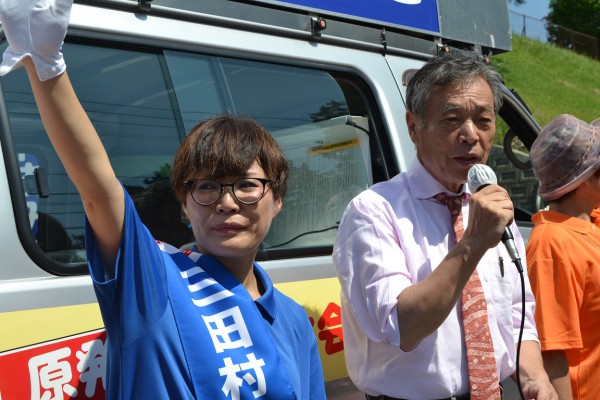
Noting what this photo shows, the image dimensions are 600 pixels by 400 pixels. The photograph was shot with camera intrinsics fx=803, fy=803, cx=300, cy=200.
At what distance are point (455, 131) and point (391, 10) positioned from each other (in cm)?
121

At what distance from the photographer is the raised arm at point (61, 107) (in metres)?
1.31

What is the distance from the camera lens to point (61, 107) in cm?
143

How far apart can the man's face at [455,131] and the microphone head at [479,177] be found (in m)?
0.17

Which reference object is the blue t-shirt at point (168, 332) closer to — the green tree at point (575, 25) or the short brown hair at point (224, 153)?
the short brown hair at point (224, 153)

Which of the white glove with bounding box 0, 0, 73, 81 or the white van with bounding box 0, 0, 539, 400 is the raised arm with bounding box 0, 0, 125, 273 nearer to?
the white glove with bounding box 0, 0, 73, 81

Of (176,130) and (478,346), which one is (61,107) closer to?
(176,130)

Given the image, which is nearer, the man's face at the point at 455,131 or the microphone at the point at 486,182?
the microphone at the point at 486,182

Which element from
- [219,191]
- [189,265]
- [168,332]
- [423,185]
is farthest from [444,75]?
[168,332]

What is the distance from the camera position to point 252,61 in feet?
9.58

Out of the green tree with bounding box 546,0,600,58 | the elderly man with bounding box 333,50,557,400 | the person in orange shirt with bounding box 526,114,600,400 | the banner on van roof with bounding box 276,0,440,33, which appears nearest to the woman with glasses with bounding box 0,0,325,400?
the elderly man with bounding box 333,50,557,400

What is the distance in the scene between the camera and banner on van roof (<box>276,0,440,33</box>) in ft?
10.4

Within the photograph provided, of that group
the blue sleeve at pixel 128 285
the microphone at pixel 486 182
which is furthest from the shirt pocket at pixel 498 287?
the blue sleeve at pixel 128 285

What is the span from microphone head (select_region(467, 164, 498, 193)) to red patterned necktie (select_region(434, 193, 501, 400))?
296mm

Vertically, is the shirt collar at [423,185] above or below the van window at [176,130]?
below
